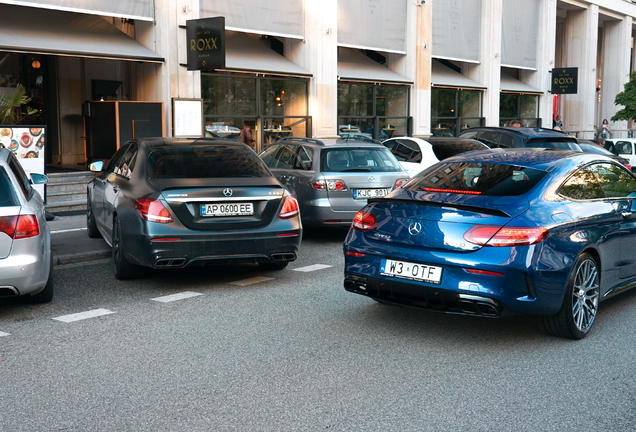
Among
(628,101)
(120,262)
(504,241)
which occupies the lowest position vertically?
(120,262)

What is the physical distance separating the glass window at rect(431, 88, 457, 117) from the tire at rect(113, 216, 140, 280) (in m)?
20.2

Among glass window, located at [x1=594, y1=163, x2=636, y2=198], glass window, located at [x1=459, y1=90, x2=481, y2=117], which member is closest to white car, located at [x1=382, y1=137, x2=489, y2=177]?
glass window, located at [x1=594, y1=163, x2=636, y2=198]

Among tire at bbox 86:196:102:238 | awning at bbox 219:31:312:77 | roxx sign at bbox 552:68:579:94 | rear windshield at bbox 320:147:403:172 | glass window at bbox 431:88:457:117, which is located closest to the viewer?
tire at bbox 86:196:102:238

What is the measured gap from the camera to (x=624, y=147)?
24.8m

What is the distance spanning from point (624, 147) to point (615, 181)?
20.0 m

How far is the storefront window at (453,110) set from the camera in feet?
88.3

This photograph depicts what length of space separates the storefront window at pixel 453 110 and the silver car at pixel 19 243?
71.2 ft

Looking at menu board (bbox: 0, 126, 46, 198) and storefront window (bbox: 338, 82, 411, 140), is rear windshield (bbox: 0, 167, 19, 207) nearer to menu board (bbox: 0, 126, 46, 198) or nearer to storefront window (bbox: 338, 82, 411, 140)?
menu board (bbox: 0, 126, 46, 198)

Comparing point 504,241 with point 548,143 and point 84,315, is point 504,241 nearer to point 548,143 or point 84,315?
point 84,315

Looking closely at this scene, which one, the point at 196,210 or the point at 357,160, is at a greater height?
the point at 357,160

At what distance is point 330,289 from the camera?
742 centimetres

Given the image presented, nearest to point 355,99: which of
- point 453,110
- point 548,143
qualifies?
point 453,110

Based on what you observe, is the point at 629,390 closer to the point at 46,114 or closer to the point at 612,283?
the point at 612,283

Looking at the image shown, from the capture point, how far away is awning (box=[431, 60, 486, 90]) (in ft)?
87.1
